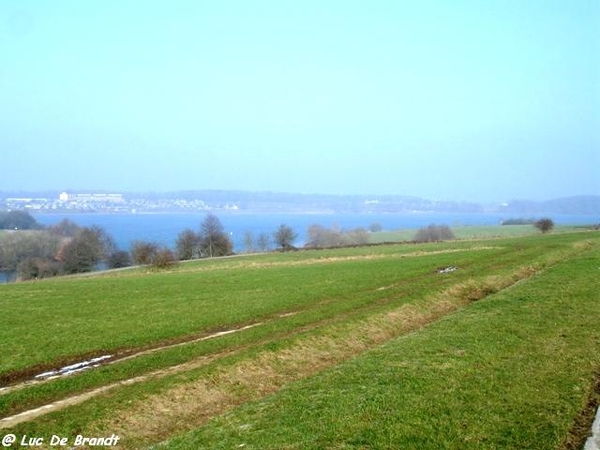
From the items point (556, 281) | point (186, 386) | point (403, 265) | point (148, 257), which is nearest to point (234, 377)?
point (186, 386)

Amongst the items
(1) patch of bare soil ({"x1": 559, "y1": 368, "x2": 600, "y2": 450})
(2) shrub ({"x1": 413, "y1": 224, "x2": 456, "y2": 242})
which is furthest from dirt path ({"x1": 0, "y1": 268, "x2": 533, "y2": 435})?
(2) shrub ({"x1": 413, "y1": 224, "x2": 456, "y2": 242})

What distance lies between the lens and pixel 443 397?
12203mm

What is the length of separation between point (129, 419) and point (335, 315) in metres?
13.9

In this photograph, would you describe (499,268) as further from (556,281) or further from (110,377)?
(110,377)

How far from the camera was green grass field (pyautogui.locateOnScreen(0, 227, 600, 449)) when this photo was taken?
10.9m

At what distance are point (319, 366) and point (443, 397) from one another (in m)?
7.64

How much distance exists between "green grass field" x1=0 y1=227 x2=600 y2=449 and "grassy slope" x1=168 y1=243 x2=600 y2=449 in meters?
0.04

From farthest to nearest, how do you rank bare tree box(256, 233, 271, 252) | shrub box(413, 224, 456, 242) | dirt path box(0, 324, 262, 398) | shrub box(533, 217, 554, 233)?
bare tree box(256, 233, 271, 252), shrub box(413, 224, 456, 242), shrub box(533, 217, 554, 233), dirt path box(0, 324, 262, 398)

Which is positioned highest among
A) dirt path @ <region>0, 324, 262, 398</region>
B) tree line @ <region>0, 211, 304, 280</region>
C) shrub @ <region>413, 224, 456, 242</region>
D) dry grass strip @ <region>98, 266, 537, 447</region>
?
dry grass strip @ <region>98, 266, 537, 447</region>

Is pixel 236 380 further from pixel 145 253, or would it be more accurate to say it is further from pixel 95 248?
pixel 95 248

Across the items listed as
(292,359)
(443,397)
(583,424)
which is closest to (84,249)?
(292,359)

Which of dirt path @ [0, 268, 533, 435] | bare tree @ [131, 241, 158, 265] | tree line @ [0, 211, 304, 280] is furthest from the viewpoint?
tree line @ [0, 211, 304, 280]

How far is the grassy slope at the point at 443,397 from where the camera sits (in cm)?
1017

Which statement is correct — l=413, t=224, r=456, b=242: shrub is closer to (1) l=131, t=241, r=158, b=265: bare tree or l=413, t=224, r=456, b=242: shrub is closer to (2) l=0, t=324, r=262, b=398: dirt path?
(1) l=131, t=241, r=158, b=265: bare tree
